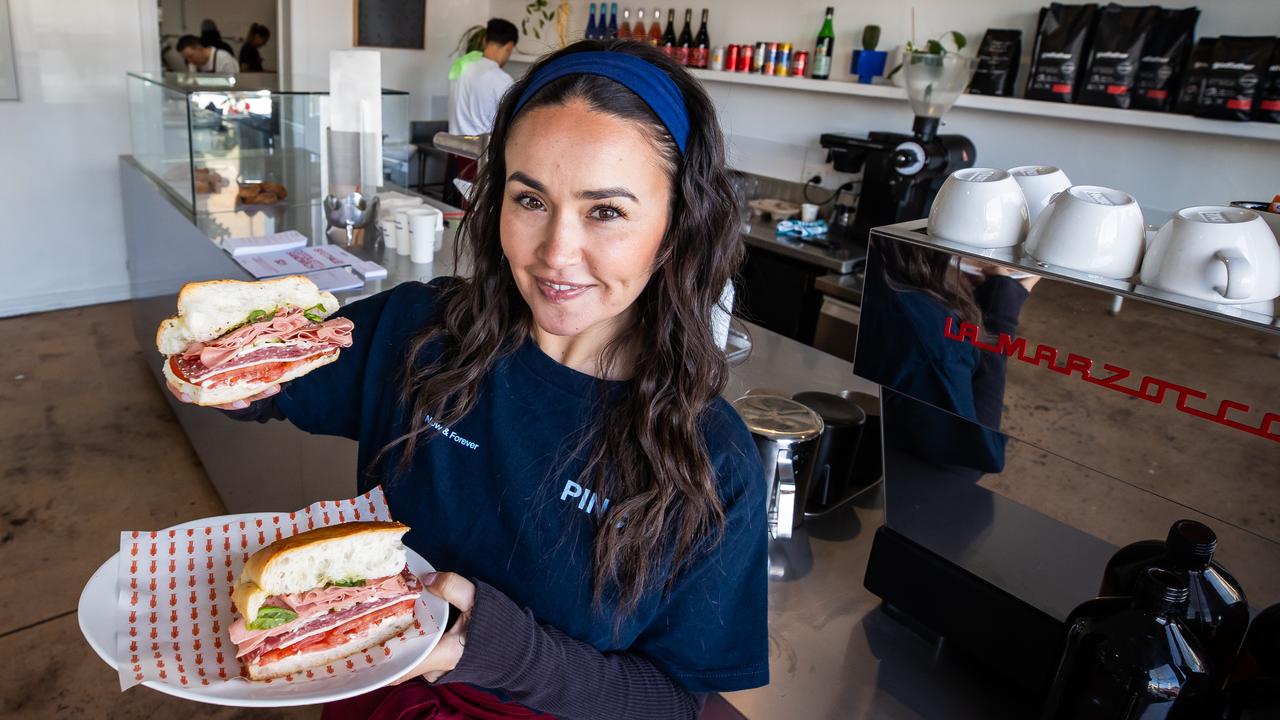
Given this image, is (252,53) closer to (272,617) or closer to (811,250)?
(811,250)

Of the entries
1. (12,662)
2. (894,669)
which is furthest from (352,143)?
(894,669)

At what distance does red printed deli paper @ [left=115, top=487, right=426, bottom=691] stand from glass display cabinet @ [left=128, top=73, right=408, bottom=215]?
2.40 metres

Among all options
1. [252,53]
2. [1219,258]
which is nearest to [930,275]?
[1219,258]

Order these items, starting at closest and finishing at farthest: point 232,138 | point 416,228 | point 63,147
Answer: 1. point 416,228
2. point 232,138
3. point 63,147

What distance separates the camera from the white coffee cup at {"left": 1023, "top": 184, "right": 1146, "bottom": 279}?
3.24ft

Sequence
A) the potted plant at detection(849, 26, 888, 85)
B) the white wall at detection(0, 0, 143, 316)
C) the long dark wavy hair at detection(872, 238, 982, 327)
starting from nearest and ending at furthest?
the long dark wavy hair at detection(872, 238, 982, 327) < the potted plant at detection(849, 26, 888, 85) < the white wall at detection(0, 0, 143, 316)

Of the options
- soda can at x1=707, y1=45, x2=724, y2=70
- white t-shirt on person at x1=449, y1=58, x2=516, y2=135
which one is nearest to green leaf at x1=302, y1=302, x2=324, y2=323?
soda can at x1=707, y1=45, x2=724, y2=70

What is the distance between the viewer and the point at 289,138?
137 inches

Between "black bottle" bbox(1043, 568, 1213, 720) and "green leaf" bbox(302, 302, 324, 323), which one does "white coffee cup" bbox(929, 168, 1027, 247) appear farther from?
"green leaf" bbox(302, 302, 324, 323)

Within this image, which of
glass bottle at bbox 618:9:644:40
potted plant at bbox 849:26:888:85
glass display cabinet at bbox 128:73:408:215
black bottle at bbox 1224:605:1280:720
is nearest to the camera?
black bottle at bbox 1224:605:1280:720

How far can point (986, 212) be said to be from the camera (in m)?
1.10

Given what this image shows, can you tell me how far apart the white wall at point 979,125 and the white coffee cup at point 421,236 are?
1.45 meters

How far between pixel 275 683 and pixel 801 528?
3.28 feet

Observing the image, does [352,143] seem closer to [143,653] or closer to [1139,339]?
[143,653]
